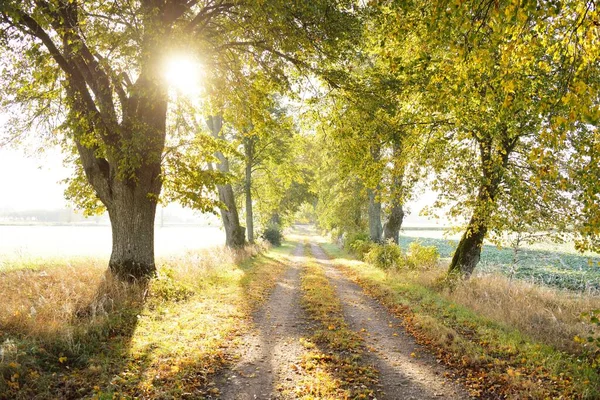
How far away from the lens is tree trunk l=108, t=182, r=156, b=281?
9.25m

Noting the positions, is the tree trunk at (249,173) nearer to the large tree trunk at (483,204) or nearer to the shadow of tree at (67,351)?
the large tree trunk at (483,204)

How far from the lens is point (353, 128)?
1052 cm

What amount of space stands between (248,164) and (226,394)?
19.2m

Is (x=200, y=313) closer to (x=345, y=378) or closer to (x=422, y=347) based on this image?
(x=345, y=378)

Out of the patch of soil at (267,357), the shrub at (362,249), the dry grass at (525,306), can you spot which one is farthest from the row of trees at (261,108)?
the shrub at (362,249)

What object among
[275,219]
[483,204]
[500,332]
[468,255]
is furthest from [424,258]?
[275,219]

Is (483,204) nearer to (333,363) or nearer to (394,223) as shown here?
(333,363)

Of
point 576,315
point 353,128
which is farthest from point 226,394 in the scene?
point 576,315

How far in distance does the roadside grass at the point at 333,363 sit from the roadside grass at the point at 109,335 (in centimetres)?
144

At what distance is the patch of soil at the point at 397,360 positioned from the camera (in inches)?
200

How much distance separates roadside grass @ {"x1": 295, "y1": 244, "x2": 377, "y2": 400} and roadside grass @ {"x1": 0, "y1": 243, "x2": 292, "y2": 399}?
1.44 meters

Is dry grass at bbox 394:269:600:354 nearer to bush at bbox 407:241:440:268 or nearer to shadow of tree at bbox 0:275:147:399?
bush at bbox 407:241:440:268

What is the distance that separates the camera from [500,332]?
6988 mm

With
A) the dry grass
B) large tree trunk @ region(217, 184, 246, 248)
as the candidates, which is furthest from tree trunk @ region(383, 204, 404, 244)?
large tree trunk @ region(217, 184, 246, 248)
